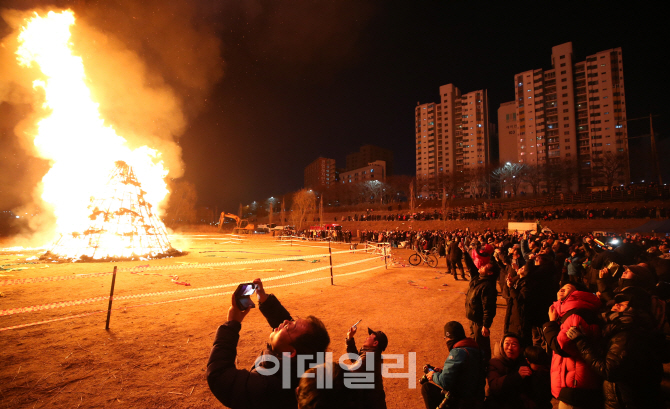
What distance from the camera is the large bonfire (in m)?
14.0

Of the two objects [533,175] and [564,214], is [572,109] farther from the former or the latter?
[564,214]

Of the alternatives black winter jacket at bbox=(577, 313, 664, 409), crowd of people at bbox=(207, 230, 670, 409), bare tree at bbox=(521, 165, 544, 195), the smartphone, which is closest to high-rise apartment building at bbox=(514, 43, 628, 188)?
bare tree at bbox=(521, 165, 544, 195)

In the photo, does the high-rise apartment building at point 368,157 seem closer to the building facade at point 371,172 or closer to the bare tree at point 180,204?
the building facade at point 371,172

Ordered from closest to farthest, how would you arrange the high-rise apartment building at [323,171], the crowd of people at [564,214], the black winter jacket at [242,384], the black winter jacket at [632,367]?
the black winter jacket at [242,384], the black winter jacket at [632,367], the crowd of people at [564,214], the high-rise apartment building at [323,171]

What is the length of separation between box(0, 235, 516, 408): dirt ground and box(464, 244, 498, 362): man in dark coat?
836 millimetres

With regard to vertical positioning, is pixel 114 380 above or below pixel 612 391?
below

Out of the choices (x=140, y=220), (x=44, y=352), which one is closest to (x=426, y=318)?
(x=44, y=352)

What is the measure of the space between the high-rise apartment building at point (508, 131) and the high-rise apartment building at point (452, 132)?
4368 mm

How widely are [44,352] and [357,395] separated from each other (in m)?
5.96

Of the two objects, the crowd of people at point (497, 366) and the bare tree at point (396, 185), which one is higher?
the bare tree at point (396, 185)

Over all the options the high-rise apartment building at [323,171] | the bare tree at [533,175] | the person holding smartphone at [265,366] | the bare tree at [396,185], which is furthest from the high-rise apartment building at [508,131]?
the person holding smartphone at [265,366]

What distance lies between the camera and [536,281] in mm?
4668

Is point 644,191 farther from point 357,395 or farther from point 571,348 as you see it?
point 357,395

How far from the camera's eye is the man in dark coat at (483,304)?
445 centimetres
